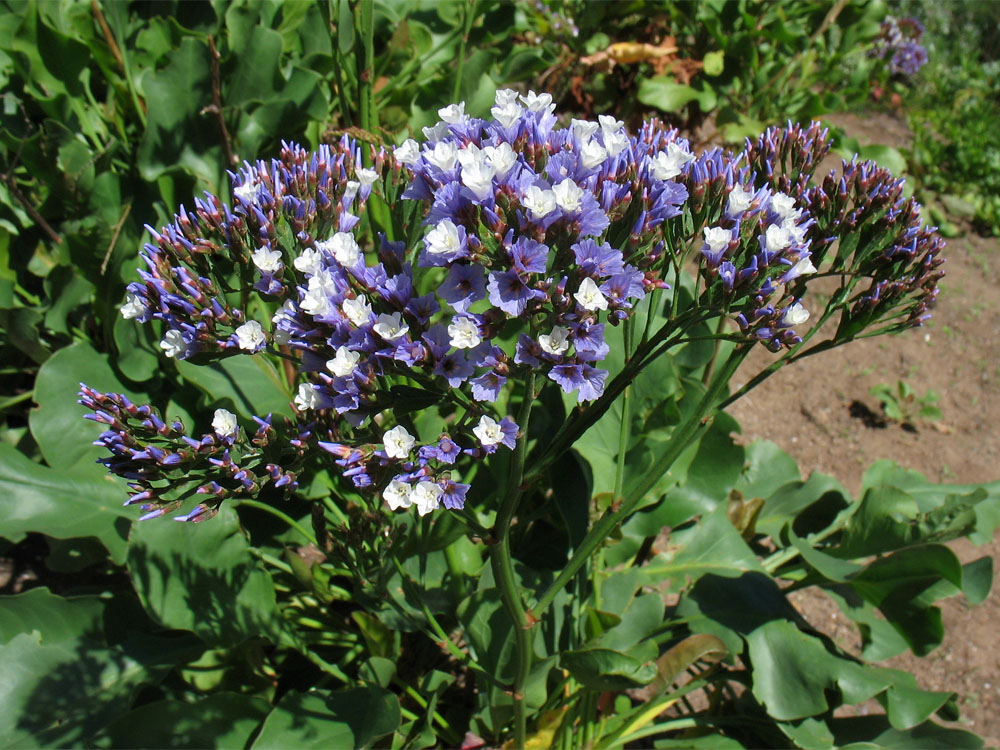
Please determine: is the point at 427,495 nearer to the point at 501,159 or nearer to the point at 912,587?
the point at 501,159

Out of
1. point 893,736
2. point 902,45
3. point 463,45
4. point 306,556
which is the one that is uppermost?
point 902,45

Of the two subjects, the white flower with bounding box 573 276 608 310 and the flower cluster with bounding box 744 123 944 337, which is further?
the flower cluster with bounding box 744 123 944 337

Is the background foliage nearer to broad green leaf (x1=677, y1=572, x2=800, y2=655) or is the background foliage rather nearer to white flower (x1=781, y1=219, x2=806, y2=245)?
broad green leaf (x1=677, y1=572, x2=800, y2=655)

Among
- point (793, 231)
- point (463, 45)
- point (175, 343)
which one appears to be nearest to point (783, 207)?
point (793, 231)

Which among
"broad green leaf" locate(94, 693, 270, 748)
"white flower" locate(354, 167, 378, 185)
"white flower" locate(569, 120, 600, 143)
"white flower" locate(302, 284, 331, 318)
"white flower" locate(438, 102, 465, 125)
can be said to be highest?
"white flower" locate(354, 167, 378, 185)

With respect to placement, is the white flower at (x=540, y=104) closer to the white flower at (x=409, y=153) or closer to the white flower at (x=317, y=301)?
the white flower at (x=409, y=153)

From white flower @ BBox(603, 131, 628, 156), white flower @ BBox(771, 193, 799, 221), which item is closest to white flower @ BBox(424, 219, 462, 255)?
white flower @ BBox(603, 131, 628, 156)

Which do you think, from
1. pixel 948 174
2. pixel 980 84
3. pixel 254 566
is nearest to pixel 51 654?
pixel 254 566
